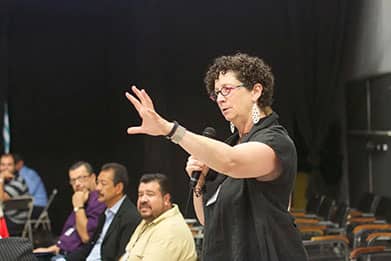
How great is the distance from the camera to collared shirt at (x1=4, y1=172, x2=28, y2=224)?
7.04m

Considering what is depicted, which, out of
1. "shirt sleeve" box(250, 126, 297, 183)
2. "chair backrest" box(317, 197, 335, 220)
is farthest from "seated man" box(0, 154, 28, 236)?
"shirt sleeve" box(250, 126, 297, 183)

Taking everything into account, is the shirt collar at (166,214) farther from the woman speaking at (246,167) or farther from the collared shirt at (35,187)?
the collared shirt at (35,187)

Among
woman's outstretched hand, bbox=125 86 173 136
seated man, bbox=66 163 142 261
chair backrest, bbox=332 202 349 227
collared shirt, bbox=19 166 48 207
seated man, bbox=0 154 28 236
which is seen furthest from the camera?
collared shirt, bbox=19 166 48 207

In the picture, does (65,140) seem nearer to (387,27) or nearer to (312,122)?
(312,122)

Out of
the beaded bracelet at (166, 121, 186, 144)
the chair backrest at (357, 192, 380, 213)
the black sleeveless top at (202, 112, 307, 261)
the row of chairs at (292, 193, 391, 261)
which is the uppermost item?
the beaded bracelet at (166, 121, 186, 144)

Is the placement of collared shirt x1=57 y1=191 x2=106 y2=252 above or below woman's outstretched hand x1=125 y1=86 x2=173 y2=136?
below

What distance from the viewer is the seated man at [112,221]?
412 cm

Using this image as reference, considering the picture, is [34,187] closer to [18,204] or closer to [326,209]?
[18,204]

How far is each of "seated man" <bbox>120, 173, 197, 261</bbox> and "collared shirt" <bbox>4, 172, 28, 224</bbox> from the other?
3.48m

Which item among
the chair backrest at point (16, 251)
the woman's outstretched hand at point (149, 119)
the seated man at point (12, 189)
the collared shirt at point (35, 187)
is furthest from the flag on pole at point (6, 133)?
the woman's outstretched hand at point (149, 119)

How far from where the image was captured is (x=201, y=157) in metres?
1.81

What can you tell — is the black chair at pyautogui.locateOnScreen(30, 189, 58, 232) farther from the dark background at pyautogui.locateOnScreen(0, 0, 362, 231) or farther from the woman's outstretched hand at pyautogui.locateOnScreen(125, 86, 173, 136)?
the woman's outstretched hand at pyautogui.locateOnScreen(125, 86, 173, 136)

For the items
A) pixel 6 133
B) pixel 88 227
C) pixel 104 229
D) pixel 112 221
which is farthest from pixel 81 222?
pixel 6 133

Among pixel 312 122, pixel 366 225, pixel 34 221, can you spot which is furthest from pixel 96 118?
pixel 366 225
